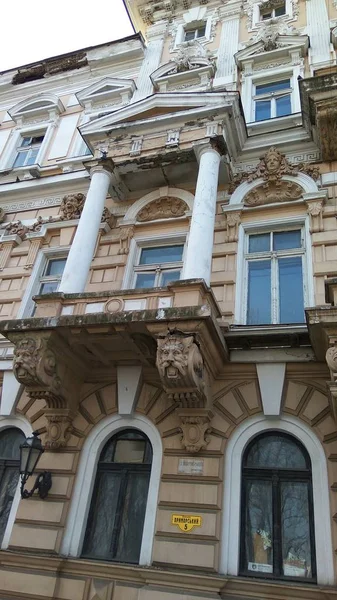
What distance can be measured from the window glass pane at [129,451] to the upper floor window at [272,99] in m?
9.04

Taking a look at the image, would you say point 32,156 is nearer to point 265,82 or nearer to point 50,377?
point 265,82

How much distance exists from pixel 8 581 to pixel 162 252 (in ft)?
23.5

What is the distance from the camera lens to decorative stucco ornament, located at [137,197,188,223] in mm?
11289

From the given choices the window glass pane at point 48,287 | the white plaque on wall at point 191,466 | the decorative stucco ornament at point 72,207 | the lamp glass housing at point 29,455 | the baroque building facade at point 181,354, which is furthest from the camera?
the decorative stucco ornament at point 72,207

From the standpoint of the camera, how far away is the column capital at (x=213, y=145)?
33.9 feet

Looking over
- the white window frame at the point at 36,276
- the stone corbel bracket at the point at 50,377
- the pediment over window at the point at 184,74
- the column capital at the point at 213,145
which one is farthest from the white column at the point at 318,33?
the stone corbel bracket at the point at 50,377

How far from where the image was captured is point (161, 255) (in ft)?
36.1

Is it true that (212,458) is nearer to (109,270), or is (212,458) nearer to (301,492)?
(301,492)

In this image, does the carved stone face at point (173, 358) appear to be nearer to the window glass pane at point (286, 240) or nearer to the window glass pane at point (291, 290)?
the window glass pane at point (291, 290)

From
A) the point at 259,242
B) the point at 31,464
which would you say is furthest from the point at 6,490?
the point at 259,242

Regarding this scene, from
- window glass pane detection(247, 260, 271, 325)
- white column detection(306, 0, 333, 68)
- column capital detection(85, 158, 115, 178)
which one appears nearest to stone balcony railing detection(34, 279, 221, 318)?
window glass pane detection(247, 260, 271, 325)

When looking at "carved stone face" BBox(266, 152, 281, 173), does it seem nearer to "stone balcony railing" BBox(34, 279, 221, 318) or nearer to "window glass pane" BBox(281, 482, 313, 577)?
"stone balcony railing" BBox(34, 279, 221, 318)

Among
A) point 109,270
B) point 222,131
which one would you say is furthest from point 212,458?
point 222,131

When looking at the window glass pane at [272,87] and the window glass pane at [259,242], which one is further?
the window glass pane at [272,87]
